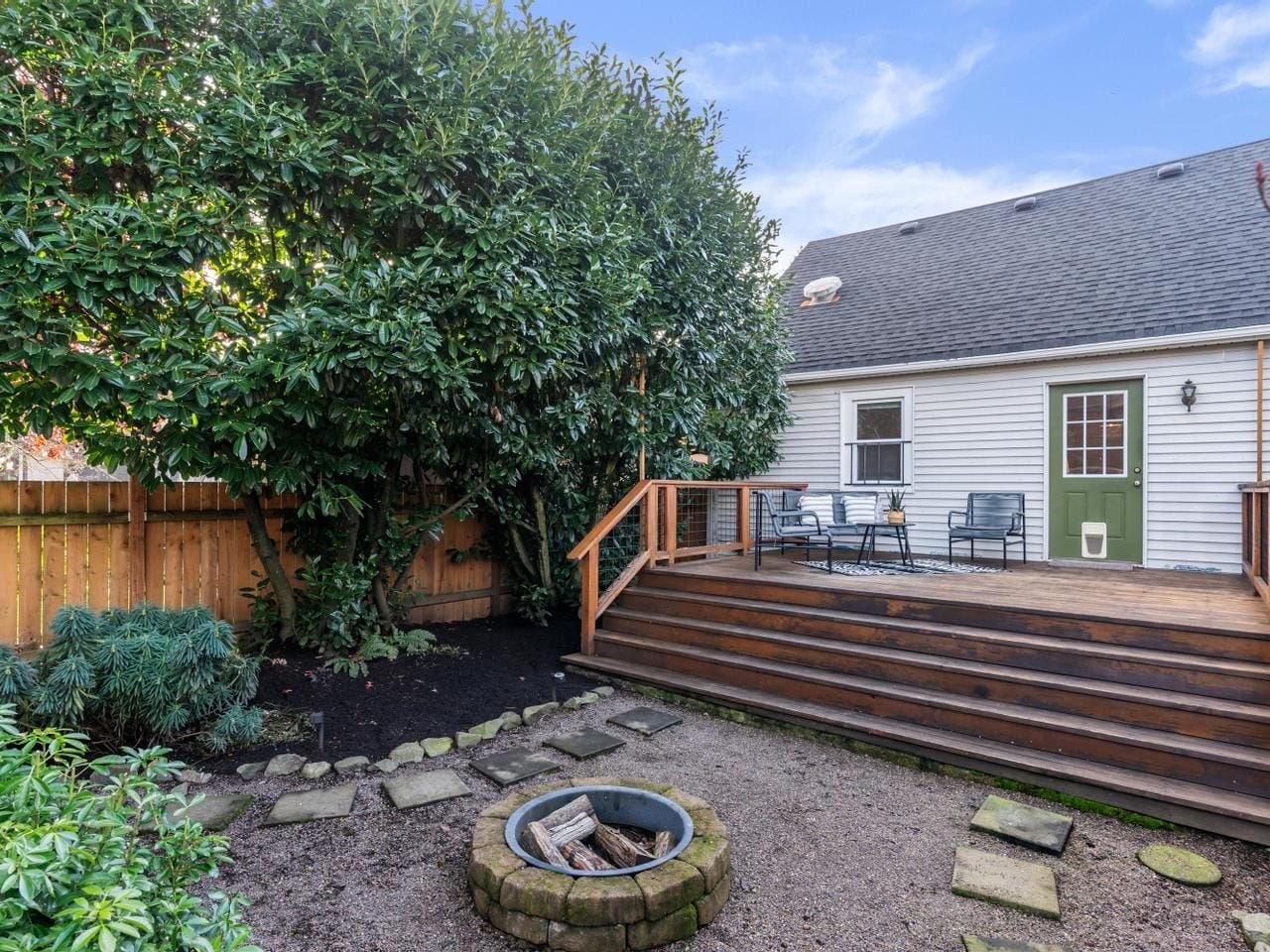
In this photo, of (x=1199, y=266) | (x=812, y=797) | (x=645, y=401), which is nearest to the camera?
(x=812, y=797)

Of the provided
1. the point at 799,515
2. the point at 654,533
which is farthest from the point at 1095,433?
the point at 654,533

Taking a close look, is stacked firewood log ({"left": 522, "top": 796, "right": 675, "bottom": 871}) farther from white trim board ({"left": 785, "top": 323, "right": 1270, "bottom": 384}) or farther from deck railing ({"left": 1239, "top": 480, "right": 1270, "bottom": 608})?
white trim board ({"left": 785, "top": 323, "right": 1270, "bottom": 384})

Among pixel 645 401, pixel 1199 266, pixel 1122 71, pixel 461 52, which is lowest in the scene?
pixel 645 401

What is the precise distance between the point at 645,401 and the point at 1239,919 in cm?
453

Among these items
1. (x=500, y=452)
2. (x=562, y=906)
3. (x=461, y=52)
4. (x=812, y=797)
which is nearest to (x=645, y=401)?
(x=500, y=452)

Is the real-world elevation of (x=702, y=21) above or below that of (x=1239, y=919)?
above

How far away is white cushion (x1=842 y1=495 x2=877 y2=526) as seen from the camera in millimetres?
6344

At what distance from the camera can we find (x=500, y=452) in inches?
200

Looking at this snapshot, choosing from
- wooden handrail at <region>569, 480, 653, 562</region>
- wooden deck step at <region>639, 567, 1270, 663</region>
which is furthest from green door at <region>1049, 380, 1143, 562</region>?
wooden handrail at <region>569, 480, 653, 562</region>

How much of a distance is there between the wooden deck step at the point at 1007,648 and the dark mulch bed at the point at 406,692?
1.30m

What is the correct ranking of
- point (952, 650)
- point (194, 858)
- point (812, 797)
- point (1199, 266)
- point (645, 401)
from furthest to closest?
point (1199, 266) < point (645, 401) < point (952, 650) < point (812, 797) < point (194, 858)

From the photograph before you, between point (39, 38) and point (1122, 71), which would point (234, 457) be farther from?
point (1122, 71)

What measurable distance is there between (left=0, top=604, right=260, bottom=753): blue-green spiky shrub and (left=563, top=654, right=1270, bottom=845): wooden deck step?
2734 millimetres

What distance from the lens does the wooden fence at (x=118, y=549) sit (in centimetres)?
412
